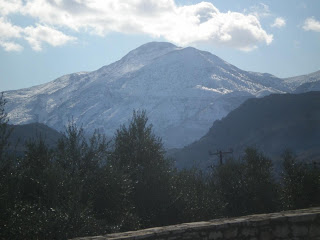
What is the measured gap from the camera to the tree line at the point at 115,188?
11.9 m

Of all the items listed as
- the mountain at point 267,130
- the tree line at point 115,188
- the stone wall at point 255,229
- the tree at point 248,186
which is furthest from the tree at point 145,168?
the mountain at point 267,130

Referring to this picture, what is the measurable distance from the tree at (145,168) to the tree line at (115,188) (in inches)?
2.2

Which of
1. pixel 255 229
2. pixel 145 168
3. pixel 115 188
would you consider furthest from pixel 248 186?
pixel 255 229

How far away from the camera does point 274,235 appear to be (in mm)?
7457

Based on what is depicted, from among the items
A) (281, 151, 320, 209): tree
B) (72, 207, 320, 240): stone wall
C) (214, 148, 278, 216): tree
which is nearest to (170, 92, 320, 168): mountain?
(214, 148, 278, 216): tree

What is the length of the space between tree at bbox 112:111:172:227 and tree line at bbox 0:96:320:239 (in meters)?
0.06

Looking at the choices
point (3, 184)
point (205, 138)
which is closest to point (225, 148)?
point (205, 138)

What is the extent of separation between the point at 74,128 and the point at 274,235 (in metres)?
13.9

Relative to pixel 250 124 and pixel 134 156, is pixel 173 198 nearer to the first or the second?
pixel 134 156

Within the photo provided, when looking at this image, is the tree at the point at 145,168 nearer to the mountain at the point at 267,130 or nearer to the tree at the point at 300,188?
the tree at the point at 300,188

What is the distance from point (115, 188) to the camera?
52.1 feet

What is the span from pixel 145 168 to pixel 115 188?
342 cm

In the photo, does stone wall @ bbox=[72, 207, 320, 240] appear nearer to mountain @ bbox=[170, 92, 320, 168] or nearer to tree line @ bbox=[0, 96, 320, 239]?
tree line @ bbox=[0, 96, 320, 239]

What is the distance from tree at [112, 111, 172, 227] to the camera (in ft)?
59.5
